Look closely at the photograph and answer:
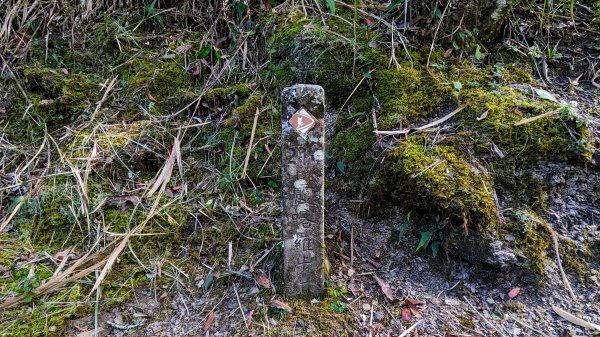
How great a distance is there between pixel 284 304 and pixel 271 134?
4.57 feet

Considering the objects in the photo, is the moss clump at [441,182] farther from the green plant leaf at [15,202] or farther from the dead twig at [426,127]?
the green plant leaf at [15,202]

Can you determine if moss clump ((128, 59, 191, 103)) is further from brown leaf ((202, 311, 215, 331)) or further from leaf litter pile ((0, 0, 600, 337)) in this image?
brown leaf ((202, 311, 215, 331))

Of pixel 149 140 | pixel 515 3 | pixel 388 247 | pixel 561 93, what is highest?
pixel 515 3

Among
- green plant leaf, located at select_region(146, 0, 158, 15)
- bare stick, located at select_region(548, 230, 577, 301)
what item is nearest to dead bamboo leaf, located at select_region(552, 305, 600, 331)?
bare stick, located at select_region(548, 230, 577, 301)

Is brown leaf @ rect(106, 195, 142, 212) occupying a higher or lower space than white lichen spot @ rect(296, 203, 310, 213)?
lower

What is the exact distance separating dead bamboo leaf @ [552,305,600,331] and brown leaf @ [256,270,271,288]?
1.69 m

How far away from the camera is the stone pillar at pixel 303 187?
1.82 metres

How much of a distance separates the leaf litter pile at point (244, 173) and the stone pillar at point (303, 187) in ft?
0.64

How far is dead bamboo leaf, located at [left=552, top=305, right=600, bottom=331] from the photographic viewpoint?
1.99 metres

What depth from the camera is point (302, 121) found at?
1.83 meters

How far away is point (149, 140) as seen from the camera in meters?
3.14

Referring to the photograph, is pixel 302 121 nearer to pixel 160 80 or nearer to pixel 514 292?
pixel 514 292

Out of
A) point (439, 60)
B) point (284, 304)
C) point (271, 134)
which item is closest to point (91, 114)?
point (271, 134)

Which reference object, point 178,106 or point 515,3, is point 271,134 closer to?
point 178,106
